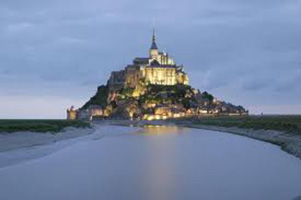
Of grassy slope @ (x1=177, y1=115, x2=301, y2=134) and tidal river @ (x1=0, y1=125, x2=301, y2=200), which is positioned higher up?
grassy slope @ (x1=177, y1=115, x2=301, y2=134)

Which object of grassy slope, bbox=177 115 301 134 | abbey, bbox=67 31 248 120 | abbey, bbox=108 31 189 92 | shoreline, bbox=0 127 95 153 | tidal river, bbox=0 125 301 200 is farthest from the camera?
abbey, bbox=108 31 189 92

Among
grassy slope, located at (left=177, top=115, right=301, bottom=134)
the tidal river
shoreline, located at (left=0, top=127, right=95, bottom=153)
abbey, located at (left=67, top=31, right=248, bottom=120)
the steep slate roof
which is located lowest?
the tidal river

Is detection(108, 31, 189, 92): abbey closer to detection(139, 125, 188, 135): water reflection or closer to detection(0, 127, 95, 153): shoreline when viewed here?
detection(139, 125, 188, 135): water reflection

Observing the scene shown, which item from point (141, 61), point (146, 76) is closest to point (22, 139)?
point (146, 76)

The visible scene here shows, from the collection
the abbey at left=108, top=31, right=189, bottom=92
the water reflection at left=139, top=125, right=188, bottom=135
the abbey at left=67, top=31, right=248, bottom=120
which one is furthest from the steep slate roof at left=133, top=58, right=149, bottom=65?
the water reflection at left=139, top=125, right=188, bottom=135

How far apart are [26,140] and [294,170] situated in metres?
24.8

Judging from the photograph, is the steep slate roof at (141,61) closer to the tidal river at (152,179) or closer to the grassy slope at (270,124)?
the grassy slope at (270,124)

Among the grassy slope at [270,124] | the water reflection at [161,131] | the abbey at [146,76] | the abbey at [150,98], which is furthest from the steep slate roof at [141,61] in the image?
the water reflection at [161,131]

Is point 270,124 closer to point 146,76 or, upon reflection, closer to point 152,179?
point 152,179

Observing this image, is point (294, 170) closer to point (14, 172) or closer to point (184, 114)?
point (14, 172)

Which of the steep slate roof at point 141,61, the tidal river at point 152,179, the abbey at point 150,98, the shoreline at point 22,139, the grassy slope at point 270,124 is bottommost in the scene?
the tidal river at point 152,179

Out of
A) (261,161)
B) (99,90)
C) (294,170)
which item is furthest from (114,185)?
(99,90)

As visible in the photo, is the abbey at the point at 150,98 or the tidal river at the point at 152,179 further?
the abbey at the point at 150,98

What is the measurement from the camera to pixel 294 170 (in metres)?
24.3
